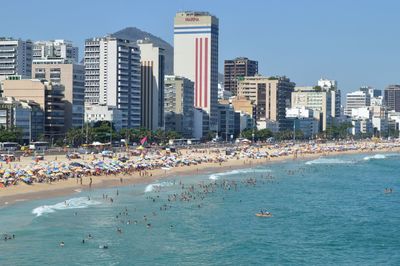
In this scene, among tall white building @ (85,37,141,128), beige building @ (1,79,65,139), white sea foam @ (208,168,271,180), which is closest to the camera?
white sea foam @ (208,168,271,180)

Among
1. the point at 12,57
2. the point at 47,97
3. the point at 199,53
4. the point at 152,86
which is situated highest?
the point at 199,53

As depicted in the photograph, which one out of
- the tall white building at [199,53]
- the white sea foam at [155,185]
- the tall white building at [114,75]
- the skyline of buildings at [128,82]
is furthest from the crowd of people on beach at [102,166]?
the tall white building at [199,53]

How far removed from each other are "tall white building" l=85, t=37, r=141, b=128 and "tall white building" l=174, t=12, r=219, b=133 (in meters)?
38.5

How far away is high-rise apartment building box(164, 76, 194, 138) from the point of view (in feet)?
585

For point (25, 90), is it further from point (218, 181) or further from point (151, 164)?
point (218, 181)

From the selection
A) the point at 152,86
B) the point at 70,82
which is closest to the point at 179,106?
the point at 152,86

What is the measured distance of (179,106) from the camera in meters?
180

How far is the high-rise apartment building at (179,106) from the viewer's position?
178m

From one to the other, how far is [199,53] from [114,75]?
48.6m

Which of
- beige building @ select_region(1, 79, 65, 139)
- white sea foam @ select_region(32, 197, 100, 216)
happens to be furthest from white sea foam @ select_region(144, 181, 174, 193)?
beige building @ select_region(1, 79, 65, 139)

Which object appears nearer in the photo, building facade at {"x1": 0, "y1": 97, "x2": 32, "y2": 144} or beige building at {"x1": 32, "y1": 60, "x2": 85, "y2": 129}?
building facade at {"x1": 0, "y1": 97, "x2": 32, "y2": 144}

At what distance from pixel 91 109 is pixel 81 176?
2581 inches

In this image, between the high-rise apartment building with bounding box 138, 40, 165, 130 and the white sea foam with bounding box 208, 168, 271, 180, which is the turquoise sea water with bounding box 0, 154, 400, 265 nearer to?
the white sea foam with bounding box 208, 168, 271, 180

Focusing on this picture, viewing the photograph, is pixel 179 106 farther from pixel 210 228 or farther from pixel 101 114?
pixel 210 228
